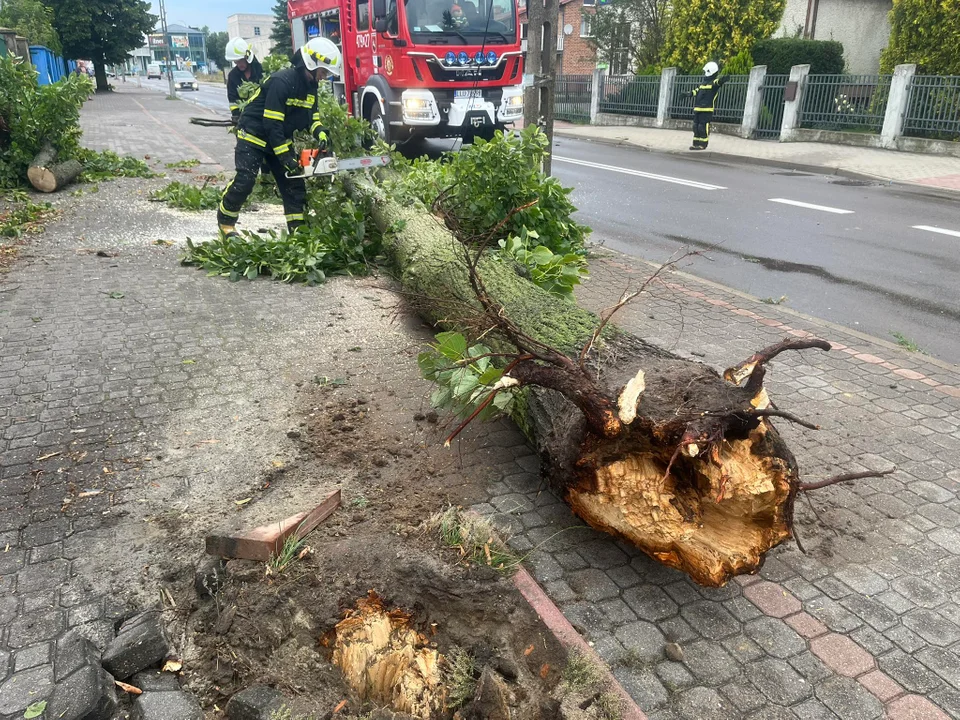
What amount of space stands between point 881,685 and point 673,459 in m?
0.99

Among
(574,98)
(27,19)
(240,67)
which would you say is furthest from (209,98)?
(240,67)

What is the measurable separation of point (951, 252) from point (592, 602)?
307 inches

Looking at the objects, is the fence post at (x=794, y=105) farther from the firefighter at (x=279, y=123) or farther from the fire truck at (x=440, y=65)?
the firefighter at (x=279, y=123)

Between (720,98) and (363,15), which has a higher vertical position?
(363,15)

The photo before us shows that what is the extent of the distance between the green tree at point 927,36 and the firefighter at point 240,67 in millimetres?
14990

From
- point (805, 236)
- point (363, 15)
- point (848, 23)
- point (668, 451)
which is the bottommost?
point (805, 236)

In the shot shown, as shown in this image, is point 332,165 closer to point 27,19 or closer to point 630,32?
point 630,32

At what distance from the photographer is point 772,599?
2.72 m

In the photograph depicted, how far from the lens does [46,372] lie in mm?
4422

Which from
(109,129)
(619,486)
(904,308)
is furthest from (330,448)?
(109,129)

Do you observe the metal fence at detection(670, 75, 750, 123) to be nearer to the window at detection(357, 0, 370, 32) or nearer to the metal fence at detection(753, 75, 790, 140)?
the metal fence at detection(753, 75, 790, 140)

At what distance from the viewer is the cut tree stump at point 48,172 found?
10.4 m

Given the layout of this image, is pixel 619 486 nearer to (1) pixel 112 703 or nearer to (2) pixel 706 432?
(2) pixel 706 432

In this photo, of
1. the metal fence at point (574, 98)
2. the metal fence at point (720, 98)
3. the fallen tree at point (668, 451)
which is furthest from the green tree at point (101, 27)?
the fallen tree at point (668, 451)
